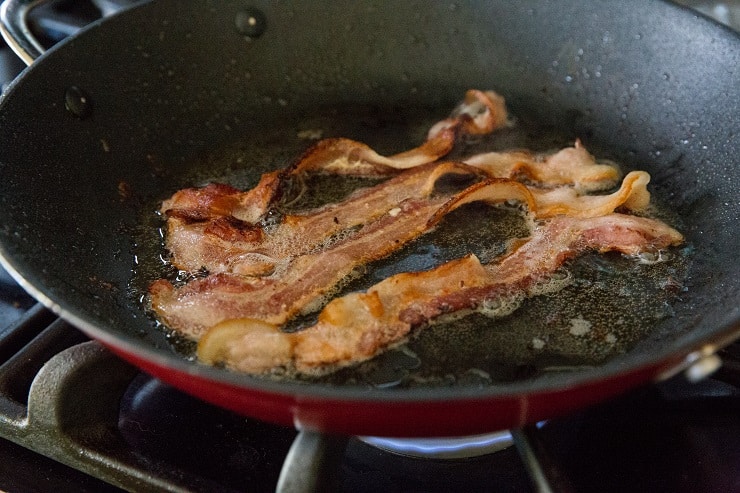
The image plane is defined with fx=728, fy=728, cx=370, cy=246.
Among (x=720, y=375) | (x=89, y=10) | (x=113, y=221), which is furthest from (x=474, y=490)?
(x=89, y=10)

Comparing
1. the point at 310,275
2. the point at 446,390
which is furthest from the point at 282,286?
the point at 446,390

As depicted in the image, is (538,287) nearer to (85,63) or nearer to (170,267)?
(170,267)

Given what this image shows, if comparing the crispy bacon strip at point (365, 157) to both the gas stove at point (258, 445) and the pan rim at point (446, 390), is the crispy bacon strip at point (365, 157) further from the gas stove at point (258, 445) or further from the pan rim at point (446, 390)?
the pan rim at point (446, 390)

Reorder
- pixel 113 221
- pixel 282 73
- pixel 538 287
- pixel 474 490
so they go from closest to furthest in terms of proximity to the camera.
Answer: pixel 474 490, pixel 538 287, pixel 113 221, pixel 282 73

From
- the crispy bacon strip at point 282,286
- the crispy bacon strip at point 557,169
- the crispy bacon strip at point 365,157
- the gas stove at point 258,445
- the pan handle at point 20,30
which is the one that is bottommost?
the gas stove at point 258,445

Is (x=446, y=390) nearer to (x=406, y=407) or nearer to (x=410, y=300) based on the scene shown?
(x=406, y=407)

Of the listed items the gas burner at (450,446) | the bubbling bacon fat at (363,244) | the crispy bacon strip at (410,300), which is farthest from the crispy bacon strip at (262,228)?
the gas burner at (450,446)

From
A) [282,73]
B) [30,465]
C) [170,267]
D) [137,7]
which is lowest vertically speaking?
[30,465]
